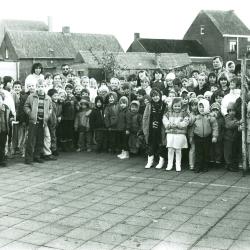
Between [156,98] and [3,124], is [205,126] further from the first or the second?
[3,124]

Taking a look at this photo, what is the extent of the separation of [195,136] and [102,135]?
297cm

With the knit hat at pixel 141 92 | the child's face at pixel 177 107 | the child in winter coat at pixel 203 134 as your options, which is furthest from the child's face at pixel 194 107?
the knit hat at pixel 141 92

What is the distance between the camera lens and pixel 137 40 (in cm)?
6066

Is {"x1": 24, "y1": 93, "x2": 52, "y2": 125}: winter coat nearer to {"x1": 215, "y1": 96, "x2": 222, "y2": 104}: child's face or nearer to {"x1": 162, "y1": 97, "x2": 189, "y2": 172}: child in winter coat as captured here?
{"x1": 162, "y1": 97, "x2": 189, "y2": 172}: child in winter coat

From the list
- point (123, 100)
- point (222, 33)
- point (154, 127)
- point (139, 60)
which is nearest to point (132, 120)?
point (123, 100)

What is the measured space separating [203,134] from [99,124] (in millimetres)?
3118

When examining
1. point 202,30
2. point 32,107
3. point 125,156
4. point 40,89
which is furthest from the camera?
point 202,30

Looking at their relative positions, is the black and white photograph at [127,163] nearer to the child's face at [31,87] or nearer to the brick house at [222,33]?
the child's face at [31,87]

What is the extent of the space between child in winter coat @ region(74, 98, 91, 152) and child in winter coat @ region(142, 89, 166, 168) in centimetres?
215

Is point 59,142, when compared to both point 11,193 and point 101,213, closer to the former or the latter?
point 11,193

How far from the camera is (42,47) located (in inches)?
2272

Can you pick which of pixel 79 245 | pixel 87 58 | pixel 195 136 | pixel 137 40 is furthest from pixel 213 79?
pixel 137 40

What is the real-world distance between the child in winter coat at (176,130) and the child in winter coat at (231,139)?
2.68 feet

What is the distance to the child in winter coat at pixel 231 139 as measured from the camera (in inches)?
393
